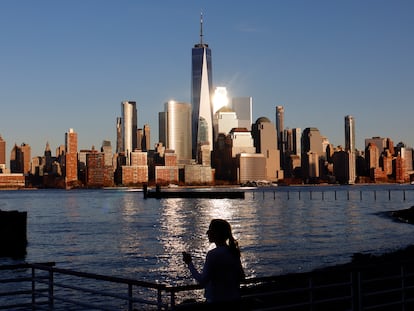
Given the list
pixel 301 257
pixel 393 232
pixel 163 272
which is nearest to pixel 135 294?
pixel 163 272

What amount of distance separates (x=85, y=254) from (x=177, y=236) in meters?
18.8

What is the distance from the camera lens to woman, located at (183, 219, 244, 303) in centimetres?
784

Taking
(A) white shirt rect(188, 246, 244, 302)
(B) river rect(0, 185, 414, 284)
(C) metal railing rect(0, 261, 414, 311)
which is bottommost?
(B) river rect(0, 185, 414, 284)

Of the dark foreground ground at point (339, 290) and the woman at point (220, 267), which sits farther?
the dark foreground ground at point (339, 290)

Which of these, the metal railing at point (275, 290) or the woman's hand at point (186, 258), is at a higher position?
the woman's hand at point (186, 258)

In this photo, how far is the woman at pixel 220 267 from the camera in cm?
784

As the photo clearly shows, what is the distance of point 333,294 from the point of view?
2314 cm

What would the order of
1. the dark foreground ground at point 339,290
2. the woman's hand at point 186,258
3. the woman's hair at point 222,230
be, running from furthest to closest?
the dark foreground ground at point 339,290 → the woman's hair at point 222,230 → the woman's hand at point 186,258

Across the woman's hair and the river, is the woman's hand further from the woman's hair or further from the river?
the river

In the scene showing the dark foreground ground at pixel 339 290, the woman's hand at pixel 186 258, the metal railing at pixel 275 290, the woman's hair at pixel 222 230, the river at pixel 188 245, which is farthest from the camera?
A: the river at pixel 188 245

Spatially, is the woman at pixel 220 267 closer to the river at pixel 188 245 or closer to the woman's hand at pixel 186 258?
the woman's hand at pixel 186 258

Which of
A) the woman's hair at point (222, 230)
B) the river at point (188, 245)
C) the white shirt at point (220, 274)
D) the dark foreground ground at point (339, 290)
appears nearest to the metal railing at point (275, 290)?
the dark foreground ground at point (339, 290)

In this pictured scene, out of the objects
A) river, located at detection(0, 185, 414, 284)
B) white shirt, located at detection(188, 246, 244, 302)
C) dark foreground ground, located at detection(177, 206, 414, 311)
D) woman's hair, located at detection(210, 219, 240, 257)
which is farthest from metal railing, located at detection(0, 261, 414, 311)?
river, located at detection(0, 185, 414, 284)

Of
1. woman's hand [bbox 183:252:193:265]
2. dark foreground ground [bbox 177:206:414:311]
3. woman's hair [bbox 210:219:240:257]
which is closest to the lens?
woman's hand [bbox 183:252:193:265]
